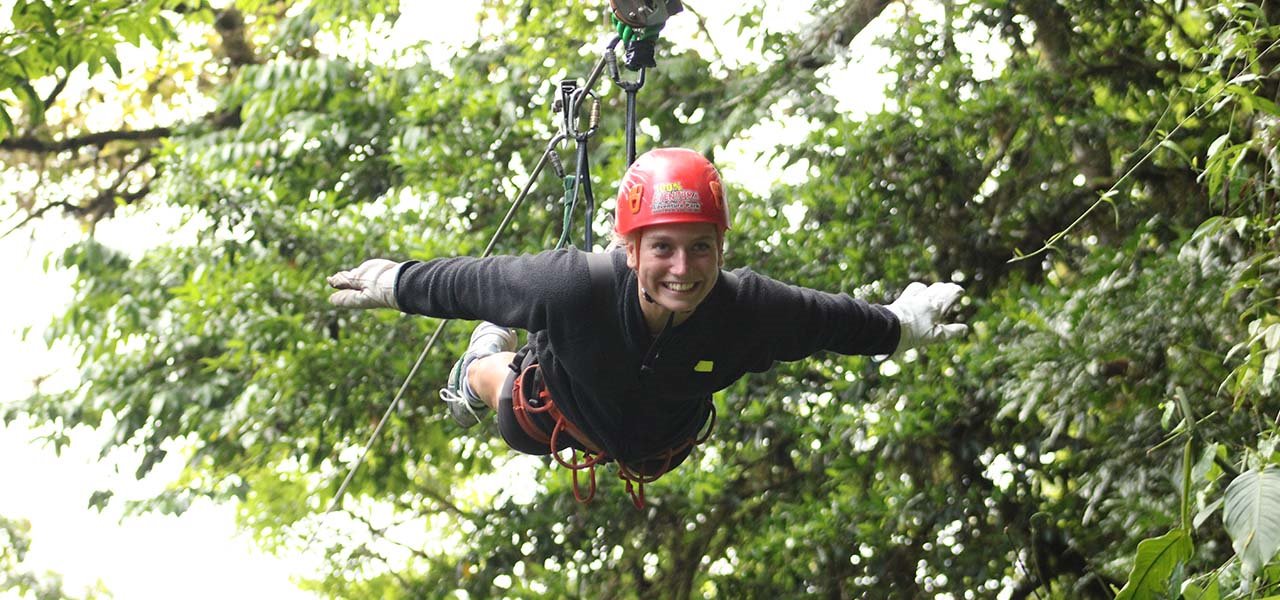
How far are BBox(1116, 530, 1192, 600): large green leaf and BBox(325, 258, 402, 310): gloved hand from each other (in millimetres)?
1216

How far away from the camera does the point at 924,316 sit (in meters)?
2.74

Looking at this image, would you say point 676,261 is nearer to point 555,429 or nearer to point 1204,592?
point 555,429

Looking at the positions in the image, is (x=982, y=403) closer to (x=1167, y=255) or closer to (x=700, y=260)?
(x=1167, y=255)

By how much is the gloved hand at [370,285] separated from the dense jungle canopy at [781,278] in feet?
3.91

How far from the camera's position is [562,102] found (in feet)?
9.80

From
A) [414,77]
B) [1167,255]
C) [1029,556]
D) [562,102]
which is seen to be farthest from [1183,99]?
[414,77]

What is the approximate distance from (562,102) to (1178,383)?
148 centimetres

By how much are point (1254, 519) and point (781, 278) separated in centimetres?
263

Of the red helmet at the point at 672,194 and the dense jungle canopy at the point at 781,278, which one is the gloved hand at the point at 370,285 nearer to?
the red helmet at the point at 672,194

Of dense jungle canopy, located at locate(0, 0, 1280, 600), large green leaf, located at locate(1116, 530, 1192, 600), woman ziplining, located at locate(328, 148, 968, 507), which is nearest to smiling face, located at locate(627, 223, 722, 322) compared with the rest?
woman ziplining, located at locate(328, 148, 968, 507)

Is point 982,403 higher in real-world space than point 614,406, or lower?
higher

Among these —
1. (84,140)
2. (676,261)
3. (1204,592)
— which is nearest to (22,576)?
(84,140)

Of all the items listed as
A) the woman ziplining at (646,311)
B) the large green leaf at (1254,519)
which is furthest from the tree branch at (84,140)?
the large green leaf at (1254,519)

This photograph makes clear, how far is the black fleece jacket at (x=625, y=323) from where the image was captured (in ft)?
7.91
